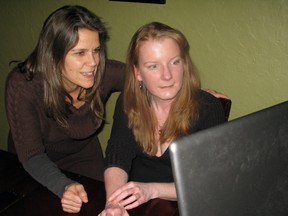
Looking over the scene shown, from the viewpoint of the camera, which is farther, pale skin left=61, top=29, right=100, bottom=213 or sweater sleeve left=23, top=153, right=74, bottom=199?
pale skin left=61, top=29, right=100, bottom=213

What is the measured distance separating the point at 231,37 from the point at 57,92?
985mm

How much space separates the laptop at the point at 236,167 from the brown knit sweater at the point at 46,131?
2.46ft

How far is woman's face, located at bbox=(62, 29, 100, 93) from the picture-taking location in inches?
51.5

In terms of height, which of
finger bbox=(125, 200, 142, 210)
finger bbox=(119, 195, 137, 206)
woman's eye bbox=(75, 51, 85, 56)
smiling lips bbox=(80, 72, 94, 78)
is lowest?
finger bbox=(125, 200, 142, 210)

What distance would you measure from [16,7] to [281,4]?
1.91 meters

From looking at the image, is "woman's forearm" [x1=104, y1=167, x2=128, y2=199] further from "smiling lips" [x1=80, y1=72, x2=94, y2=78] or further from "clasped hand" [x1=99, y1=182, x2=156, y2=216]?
"smiling lips" [x1=80, y1=72, x2=94, y2=78]

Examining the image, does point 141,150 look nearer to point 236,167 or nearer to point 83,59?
point 83,59

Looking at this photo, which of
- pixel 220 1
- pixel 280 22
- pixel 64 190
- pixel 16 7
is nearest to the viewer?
pixel 64 190

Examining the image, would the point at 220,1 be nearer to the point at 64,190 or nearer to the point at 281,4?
the point at 281,4

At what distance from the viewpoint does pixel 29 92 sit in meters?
1.36

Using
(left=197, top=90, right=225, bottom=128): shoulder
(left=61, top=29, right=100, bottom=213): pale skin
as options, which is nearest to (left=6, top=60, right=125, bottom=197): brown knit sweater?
(left=61, top=29, right=100, bottom=213): pale skin

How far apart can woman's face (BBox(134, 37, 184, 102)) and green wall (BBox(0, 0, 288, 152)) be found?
1.32 ft

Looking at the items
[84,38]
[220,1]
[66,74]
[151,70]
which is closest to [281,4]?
[220,1]

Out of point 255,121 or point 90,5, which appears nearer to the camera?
point 255,121
